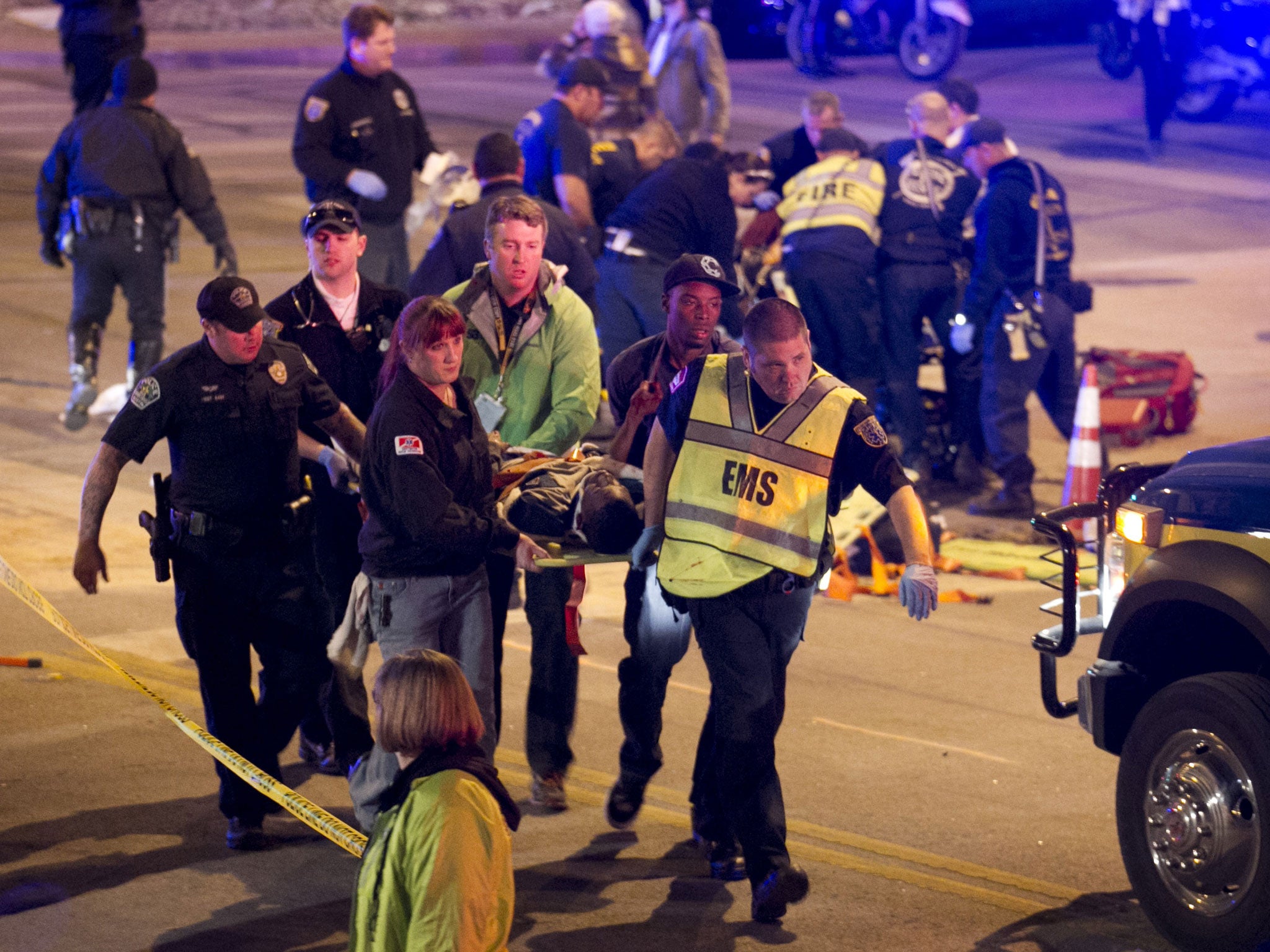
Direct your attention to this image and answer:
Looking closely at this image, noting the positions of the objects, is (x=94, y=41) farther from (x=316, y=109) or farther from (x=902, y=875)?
(x=902, y=875)

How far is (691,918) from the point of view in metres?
5.66

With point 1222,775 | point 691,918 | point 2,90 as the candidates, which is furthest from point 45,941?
point 2,90

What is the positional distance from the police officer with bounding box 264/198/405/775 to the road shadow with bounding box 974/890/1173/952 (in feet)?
8.18

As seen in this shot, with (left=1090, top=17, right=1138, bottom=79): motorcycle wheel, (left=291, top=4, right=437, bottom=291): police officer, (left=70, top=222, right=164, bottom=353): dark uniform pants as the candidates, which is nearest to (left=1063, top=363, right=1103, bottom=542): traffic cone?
(left=291, top=4, right=437, bottom=291): police officer

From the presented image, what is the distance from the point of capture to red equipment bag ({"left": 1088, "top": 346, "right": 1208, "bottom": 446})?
11703 millimetres

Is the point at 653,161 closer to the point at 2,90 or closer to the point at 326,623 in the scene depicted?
the point at 326,623

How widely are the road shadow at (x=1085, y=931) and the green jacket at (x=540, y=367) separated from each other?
2.35 metres

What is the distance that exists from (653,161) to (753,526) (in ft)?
19.5

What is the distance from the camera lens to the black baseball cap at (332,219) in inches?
268

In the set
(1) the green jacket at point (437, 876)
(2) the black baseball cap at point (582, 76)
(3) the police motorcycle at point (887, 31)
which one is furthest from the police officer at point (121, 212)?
(3) the police motorcycle at point (887, 31)

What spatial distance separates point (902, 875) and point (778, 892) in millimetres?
613

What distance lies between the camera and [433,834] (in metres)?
3.92

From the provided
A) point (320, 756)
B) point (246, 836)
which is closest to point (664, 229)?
point (320, 756)

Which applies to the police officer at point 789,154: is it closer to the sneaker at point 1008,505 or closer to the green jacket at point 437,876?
the sneaker at point 1008,505
